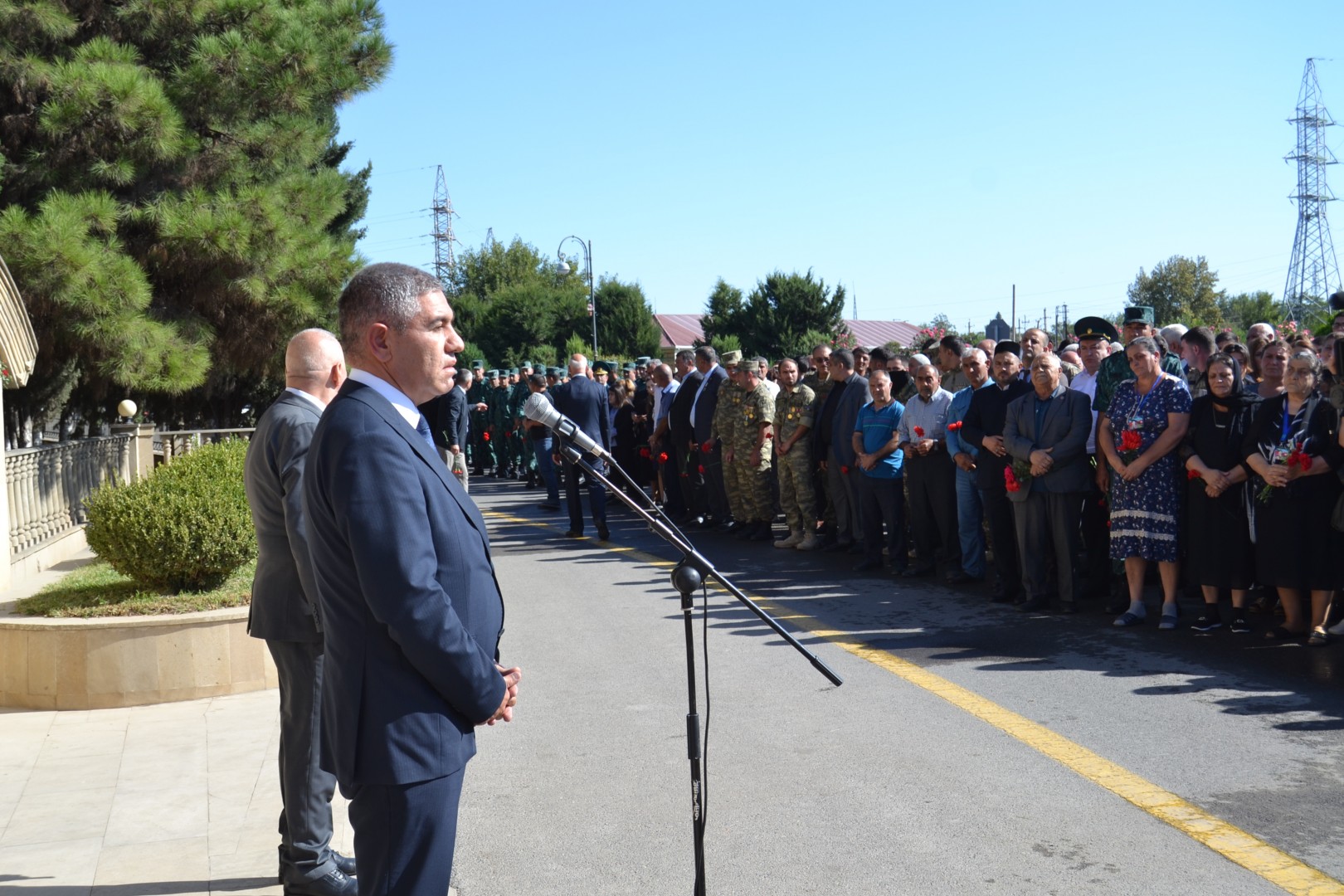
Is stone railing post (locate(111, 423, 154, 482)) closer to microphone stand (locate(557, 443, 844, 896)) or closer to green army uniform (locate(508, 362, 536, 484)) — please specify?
green army uniform (locate(508, 362, 536, 484))

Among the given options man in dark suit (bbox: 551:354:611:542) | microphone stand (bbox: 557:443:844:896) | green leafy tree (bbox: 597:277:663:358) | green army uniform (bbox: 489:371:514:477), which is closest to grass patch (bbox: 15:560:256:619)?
microphone stand (bbox: 557:443:844:896)

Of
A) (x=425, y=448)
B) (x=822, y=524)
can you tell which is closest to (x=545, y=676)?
(x=425, y=448)

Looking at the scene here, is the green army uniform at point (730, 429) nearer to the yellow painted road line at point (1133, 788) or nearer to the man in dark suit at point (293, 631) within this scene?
the yellow painted road line at point (1133, 788)

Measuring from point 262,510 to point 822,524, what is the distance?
987cm

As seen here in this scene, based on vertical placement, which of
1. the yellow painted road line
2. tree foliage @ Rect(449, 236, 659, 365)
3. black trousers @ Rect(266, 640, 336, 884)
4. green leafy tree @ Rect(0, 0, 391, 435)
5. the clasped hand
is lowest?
the yellow painted road line

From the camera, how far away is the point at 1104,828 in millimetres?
4699

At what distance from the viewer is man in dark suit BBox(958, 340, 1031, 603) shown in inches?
378

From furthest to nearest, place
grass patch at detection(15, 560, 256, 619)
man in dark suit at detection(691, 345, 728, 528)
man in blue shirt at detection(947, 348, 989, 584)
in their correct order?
man in dark suit at detection(691, 345, 728, 528) < man in blue shirt at detection(947, 348, 989, 584) < grass patch at detection(15, 560, 256, 619)

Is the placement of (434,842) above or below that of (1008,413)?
below

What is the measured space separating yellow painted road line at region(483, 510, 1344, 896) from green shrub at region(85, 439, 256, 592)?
13.0 feet

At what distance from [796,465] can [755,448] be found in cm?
92

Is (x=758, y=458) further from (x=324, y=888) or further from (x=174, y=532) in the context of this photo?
(x=324, y=888)

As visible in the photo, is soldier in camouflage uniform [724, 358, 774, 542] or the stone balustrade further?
soldier in camouflage uniform [724, 358, 774, 542]

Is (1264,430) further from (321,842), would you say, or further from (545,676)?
(321,842)
